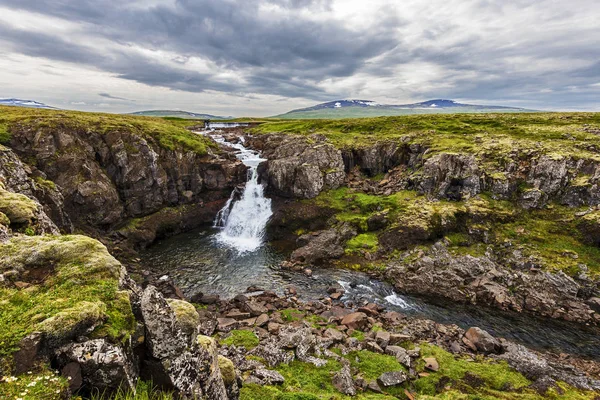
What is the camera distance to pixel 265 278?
4047 centimetres

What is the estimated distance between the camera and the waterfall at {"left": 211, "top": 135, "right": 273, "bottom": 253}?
2061 inches

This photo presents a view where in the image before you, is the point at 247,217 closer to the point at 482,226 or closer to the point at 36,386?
the point at 482,226

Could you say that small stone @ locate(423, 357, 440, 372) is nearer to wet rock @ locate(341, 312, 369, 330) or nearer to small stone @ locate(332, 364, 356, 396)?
small stone @ locate(332, 364, 356, 396)

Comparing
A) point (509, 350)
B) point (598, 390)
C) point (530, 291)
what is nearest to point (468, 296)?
point (530, 291)

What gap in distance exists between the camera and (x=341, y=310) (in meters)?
32.2

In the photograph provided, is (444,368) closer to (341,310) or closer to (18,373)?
(341,310)

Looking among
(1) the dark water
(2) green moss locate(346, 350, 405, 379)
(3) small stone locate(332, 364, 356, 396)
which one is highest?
(3) small stone locate(332, 364, 356, 396)

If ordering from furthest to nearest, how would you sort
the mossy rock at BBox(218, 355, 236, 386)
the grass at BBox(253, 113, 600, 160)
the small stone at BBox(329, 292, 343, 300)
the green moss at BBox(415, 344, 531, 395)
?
the grass at BBox(253, 113, 600, 160)
the small stone at BBox(329, 292, 343, 300)
the green moss at BBox(415, 344, 531, 395)
the mossy rock at BBox(218, 355, 236, 386)

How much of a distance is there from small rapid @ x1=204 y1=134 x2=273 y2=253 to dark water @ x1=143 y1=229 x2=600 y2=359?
8.07ft

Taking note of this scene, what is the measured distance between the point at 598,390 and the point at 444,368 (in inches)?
406

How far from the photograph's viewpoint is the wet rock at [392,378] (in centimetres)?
1878

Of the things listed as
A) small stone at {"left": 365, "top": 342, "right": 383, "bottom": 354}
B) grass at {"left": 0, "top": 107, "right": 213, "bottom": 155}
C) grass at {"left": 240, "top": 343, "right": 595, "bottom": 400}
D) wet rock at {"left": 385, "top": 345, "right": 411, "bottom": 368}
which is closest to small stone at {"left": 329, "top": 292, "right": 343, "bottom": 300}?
small stone at {"left": 365, "top": 342, "right": 383, "bottom": 354}

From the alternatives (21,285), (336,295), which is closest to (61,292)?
(21,285)

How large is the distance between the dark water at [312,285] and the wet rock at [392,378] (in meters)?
14.7
